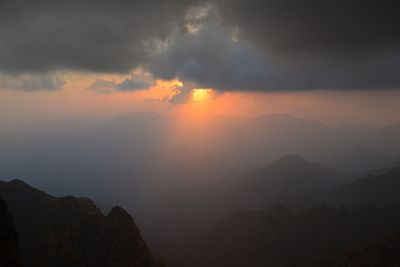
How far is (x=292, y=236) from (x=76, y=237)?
245 feet

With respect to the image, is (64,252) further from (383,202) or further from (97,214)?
(383,202)

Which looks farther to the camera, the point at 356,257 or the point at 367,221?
the point at 367,221

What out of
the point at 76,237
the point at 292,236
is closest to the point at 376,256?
the point at 292,236

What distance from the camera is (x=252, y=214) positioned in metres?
154

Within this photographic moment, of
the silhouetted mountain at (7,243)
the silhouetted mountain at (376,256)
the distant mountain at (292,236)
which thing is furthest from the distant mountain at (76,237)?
the distant mountain at (292,236)

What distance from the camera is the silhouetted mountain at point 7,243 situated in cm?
3469

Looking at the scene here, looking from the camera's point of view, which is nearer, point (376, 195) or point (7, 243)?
point (7, 243)

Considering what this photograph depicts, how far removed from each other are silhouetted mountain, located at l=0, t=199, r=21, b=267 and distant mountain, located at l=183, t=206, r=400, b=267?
83.8 metres

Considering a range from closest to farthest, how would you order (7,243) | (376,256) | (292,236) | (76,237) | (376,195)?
(7,243) → (76,237) → (376,256) → (292,236) → (376,195)

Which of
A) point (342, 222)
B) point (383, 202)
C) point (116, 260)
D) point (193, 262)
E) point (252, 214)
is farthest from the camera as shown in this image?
point (383, 202)

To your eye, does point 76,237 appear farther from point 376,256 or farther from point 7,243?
point 376,256

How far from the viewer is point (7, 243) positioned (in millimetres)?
36188

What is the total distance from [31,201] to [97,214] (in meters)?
16.6

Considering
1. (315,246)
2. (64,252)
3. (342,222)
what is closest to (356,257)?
(315,246)
